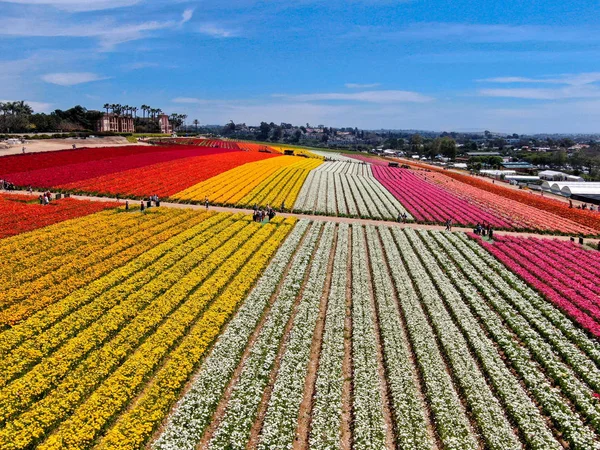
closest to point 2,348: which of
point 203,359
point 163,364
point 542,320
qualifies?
point 163,364

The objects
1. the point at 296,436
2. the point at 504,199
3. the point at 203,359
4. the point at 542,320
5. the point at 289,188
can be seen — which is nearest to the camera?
the point at 296,436

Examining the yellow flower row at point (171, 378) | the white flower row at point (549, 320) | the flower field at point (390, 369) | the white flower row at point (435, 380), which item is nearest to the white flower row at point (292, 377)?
the flower field at point (390, 369)

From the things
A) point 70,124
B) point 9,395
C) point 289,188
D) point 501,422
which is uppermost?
point 70,124

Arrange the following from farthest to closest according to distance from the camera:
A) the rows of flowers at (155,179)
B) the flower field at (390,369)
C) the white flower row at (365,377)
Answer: the rows of flowers at (155,179) < the flower field at (390,369) < the white flower row at (365,377)

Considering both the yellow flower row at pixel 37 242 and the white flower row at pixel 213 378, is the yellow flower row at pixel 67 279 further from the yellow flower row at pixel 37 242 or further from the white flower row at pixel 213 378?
the white flower row at pixel 213 378

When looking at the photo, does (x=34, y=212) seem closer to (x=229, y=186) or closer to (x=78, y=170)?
(x=78, y=170)

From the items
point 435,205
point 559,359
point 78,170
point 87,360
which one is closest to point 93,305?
point 87,360

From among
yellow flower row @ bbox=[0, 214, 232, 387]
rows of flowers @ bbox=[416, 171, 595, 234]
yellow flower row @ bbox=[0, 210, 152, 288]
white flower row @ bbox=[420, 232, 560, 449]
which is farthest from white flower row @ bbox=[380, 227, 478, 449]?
rows of flowers @ bbox=[416, 171, 595, 234]

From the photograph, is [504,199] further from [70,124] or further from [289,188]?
[70,124]
